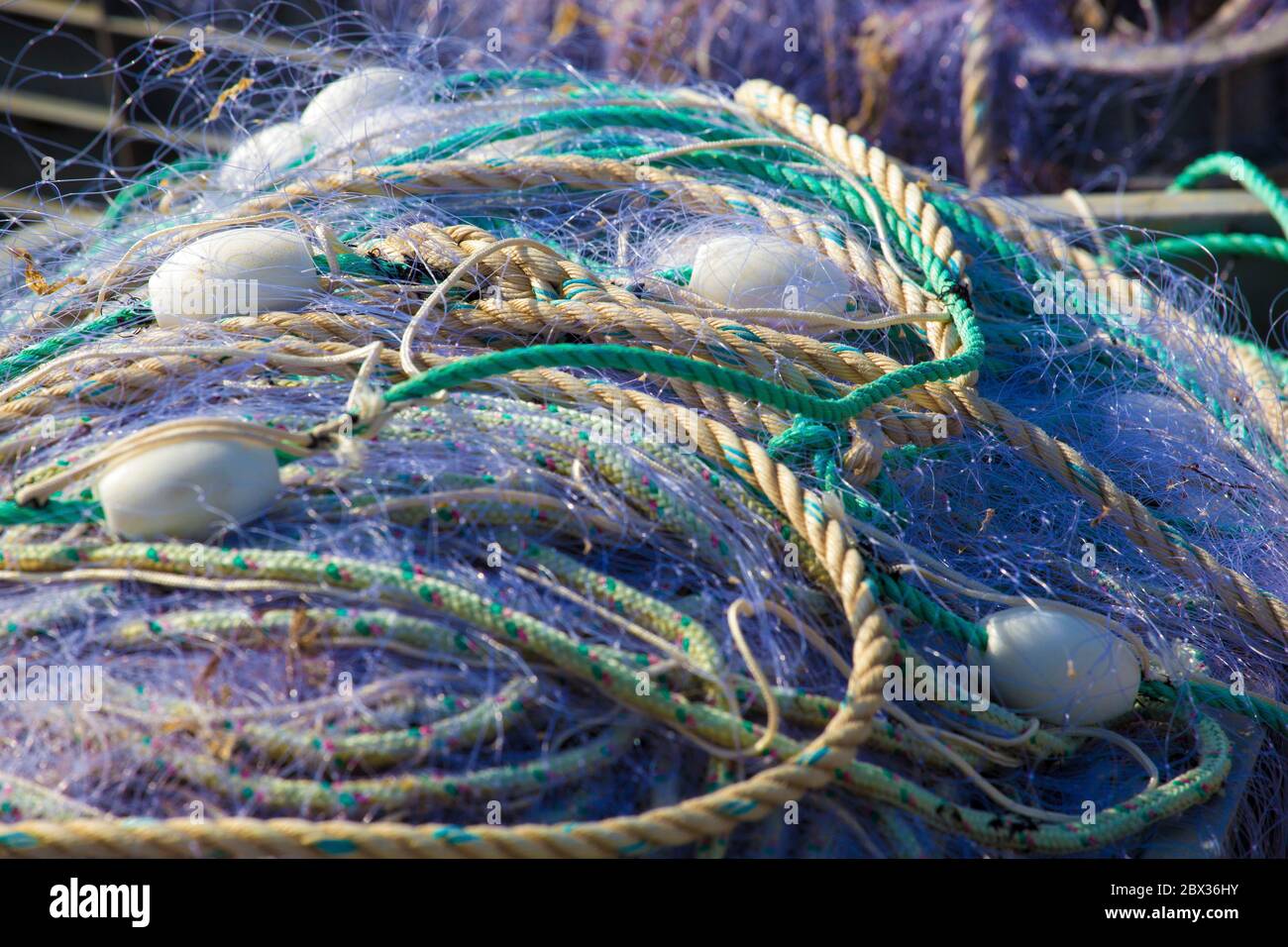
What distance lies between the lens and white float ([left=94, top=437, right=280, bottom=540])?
1.43 metres

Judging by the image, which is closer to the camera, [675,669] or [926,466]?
[675,669]

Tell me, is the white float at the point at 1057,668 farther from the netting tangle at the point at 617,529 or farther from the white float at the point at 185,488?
the white float at the point at 185,488

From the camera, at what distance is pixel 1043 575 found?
178 cm

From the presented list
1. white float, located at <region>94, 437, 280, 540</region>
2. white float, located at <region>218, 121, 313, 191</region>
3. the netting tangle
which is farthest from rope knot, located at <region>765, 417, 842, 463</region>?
white float, located at <region>218, 121, 313, 191</region>

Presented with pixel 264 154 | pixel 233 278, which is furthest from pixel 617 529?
pixel 264 154

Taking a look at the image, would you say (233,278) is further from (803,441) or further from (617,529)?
(803,441)

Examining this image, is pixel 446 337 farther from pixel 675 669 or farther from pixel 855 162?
pixel 855 162

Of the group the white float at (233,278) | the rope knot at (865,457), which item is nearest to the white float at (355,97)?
the white float at (233,278)

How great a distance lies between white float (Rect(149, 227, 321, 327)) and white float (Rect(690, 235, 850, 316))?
1.91 feet

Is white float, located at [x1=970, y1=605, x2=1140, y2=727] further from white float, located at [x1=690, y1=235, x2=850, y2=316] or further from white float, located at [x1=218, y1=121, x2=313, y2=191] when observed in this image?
white float, located at [x1=218, y1=121, x2=313, y2=191]

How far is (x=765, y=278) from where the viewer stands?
1.89m

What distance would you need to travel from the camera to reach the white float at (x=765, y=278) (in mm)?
1890

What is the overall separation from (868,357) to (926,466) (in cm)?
18
